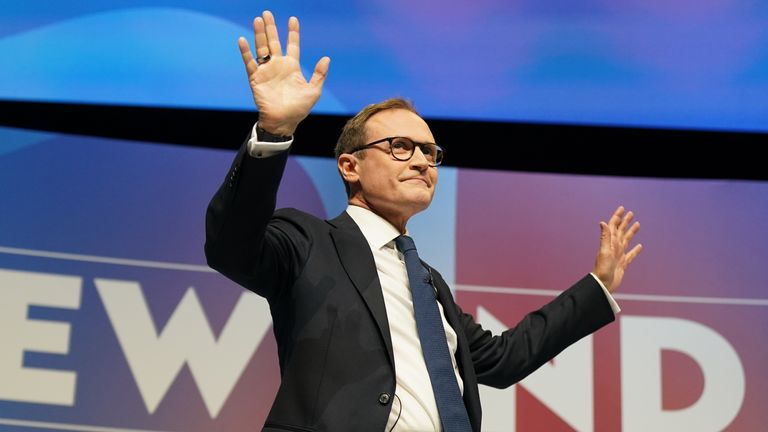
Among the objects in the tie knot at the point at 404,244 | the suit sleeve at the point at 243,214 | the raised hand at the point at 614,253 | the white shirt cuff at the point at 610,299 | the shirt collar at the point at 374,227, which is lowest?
the white shirt cuff at the point at 610,299

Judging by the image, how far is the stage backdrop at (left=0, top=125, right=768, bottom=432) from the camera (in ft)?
9.63

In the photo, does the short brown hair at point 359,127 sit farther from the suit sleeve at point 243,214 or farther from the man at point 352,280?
the suit sleeve at point 243,214

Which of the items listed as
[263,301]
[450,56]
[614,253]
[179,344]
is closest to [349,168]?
[614,253]

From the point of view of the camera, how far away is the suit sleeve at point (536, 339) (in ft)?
7.05

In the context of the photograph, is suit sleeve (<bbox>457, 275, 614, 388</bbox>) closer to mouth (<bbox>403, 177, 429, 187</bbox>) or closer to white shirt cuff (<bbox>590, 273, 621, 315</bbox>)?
white shirt cuff (<bbox>590, 273, 621, 315</bbox>)

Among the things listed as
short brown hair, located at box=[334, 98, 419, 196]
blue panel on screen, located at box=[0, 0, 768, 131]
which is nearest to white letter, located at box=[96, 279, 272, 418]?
blue panel on screen, located at box=[0, 0, 768, 131]

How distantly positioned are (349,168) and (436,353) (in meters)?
0.56

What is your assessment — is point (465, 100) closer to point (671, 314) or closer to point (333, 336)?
point (671, 314)

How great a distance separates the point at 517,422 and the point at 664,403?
51 centimetres

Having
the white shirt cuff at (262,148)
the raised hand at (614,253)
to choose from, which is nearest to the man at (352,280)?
the white shirt cuff at (262,148)

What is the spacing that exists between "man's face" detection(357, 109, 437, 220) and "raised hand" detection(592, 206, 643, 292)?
49 cm

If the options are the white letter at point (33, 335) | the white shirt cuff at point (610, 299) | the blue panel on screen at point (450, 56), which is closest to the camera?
the white shirt cuff at point (610, 299)

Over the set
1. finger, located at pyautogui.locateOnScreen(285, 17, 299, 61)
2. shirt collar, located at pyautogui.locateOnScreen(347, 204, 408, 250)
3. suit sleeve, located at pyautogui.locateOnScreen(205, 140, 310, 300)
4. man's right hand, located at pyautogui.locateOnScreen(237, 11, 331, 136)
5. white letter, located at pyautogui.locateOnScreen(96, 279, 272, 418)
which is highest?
finger, located at pyautogui.locateOnScreen(285, 17, 299, 61)

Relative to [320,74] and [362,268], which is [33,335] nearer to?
[362,268]
